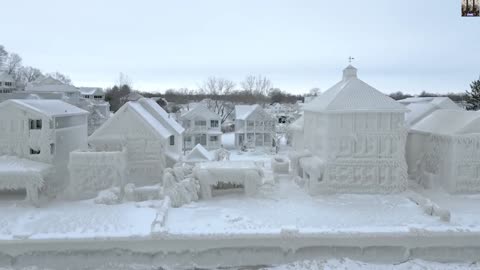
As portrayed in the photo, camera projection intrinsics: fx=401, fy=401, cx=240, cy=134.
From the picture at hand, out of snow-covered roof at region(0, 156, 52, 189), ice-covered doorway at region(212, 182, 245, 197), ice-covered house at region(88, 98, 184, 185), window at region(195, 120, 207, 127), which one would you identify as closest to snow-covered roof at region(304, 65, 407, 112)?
ice-covered doorway at region(212, 182, 245, 197)

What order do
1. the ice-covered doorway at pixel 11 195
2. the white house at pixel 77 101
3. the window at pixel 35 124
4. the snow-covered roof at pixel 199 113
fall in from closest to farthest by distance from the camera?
1. the ice-covered doorway at pixel 11 195
2. the window at pixel 35 124
3. the white house at pixel 77 101
4. the snow-covered roof at pixel 199 113

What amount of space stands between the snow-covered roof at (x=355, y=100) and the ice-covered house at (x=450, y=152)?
3.80m

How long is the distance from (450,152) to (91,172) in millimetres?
21062

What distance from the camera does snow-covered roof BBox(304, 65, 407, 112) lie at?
23.5 meters

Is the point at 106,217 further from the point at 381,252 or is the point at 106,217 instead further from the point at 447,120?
the point at 447,120

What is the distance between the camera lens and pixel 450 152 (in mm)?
23875

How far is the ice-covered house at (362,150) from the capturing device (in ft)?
77.0

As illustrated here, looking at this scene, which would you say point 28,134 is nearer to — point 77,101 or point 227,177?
point 227,177

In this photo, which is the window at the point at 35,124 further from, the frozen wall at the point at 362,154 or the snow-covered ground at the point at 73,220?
the frozen wall at the point at 362,154

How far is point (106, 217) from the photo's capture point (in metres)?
19.4

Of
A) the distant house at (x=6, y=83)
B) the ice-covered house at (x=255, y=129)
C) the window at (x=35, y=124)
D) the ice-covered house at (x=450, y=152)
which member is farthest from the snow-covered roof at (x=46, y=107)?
the distant house at (x=6, y=83)

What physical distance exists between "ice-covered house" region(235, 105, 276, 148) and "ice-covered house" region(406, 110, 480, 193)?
25437 millimetres

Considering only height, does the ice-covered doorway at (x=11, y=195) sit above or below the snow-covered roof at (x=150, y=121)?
below

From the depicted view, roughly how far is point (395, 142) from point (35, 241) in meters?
19.4
